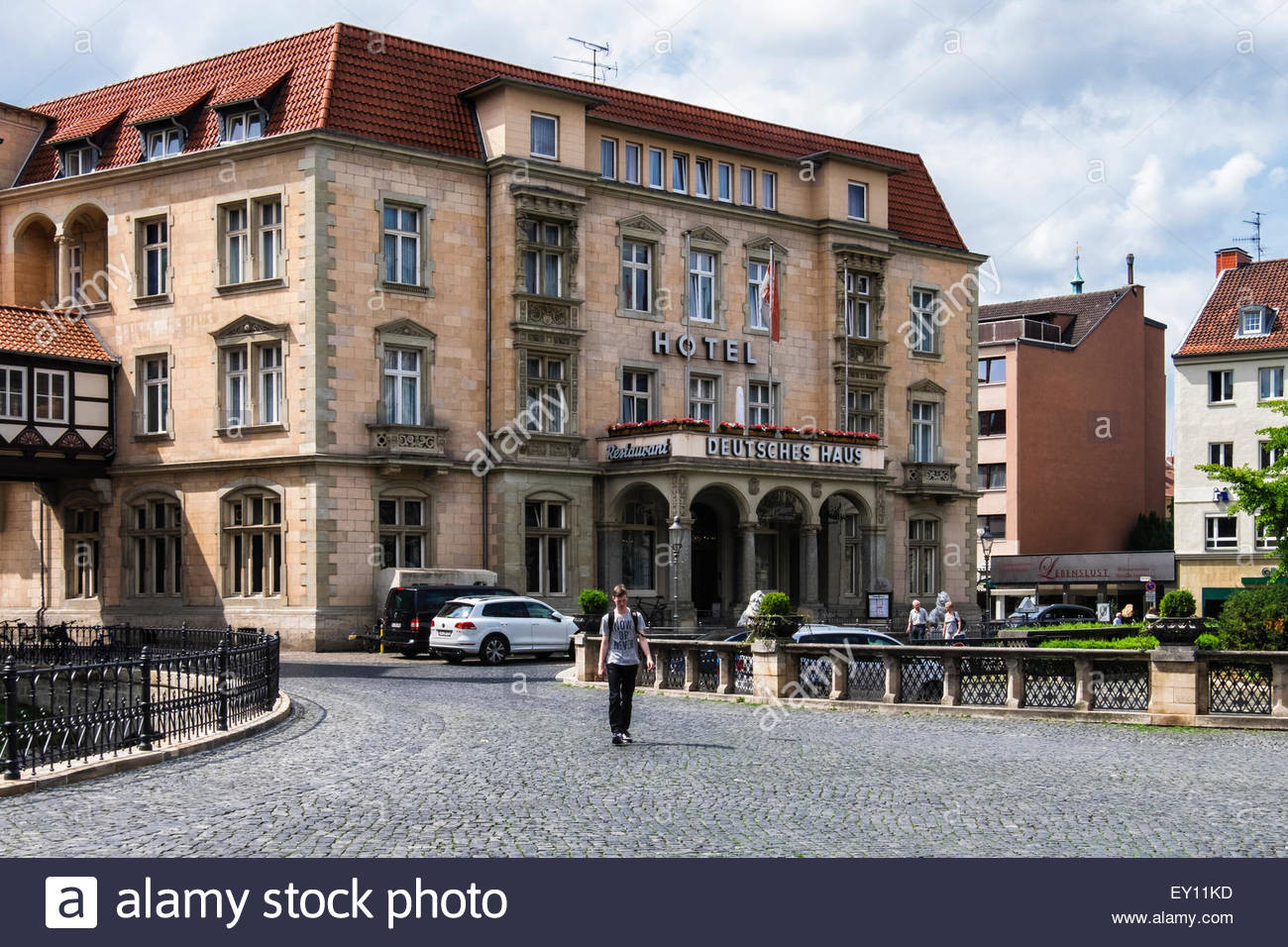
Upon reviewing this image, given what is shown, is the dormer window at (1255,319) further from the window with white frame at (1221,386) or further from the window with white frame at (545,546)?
the window with white frame at (545,546)

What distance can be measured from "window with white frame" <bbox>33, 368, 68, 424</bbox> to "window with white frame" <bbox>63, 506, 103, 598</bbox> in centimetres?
361

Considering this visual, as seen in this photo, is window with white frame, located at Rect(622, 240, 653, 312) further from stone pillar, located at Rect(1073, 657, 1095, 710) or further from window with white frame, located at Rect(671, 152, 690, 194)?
stone pillar, located at Rect(1073, 657, 1095, 710)

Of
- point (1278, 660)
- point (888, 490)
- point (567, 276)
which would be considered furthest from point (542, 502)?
point (1278, 660)

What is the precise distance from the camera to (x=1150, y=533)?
3039 inches

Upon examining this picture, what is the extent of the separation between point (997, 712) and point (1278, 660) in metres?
3.83

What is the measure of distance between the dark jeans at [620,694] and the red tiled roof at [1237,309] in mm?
52914

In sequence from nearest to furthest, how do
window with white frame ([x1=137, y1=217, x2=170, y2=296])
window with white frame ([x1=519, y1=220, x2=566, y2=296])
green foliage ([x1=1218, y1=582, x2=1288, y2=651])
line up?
1. green foliage ([x1=1218, y1=582, x2=1288, y2=651])
2. window with white frame ([x1=137, y1=217, x2=170, y2=296])
3. window with white frame ([x1=519, y1=220, x2=566, y2=296])

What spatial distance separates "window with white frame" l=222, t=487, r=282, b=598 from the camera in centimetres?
4172

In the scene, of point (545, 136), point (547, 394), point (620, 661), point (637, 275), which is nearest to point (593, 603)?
point (547, 394)

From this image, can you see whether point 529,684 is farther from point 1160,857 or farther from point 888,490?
point 888,490

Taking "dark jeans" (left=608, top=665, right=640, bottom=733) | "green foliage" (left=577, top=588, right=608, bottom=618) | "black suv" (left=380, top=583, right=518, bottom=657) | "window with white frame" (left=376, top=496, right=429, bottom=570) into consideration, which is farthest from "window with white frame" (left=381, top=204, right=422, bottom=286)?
"dark jeans" (left=608, top=665, right=640, bottom=733)

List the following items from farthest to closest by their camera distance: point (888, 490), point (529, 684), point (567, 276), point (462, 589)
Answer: point (888, 490) → point (567, 276) → point (462, 589) → point (529, 684)

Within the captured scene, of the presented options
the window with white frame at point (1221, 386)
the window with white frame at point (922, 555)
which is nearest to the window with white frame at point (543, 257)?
the window with white frame at point (922, 555)
